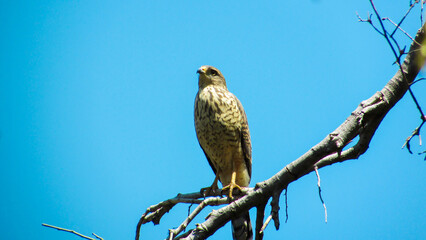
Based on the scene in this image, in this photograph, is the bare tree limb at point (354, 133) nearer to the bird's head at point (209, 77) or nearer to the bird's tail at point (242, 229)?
the bird's tail at point (242, 229)

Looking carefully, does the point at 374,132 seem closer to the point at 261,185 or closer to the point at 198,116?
the point at 261,185

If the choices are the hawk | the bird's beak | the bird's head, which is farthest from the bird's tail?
the bird's beak

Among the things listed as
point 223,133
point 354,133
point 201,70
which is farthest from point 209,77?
point 354,133

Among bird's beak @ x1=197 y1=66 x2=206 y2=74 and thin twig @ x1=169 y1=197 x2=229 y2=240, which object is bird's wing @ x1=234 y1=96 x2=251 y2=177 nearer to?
bird's beak @ x1=197 y1=66 x2=206 y2=74

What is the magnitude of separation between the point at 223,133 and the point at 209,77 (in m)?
1.00

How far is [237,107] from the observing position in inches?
213

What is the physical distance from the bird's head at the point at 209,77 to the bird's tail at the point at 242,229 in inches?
81.5

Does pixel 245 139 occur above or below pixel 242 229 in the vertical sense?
above

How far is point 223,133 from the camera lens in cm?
517

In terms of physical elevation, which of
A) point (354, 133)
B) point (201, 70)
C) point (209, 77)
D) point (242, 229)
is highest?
point (201, 70)

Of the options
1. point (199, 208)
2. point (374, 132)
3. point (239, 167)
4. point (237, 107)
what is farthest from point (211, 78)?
point (374, 132)

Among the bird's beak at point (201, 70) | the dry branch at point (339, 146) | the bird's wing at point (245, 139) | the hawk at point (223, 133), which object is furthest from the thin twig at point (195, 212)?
the bird's beak at point (201, 70)

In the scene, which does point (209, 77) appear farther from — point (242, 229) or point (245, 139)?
point (242, 229)

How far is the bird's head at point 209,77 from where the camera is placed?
5770 millimetres
